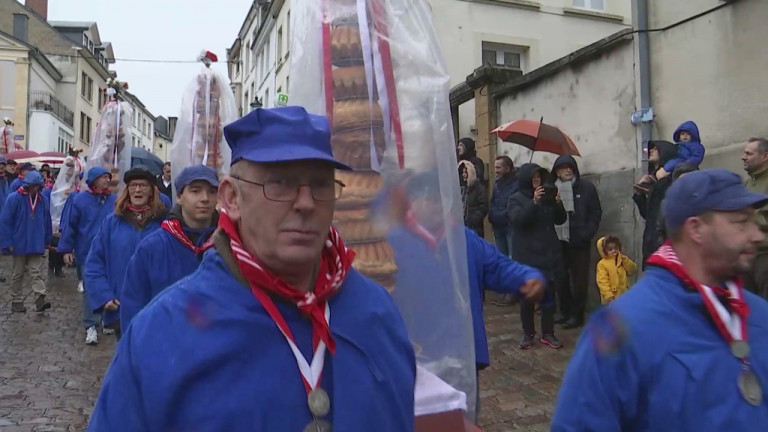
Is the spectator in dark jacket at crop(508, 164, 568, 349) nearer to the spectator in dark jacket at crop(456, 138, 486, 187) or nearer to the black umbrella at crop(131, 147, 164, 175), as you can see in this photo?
the spectator in dark jacket at crop(456, 138, 486, 187)

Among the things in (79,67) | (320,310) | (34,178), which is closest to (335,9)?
(320,310)

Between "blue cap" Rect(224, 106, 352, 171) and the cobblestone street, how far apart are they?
398 centimetres

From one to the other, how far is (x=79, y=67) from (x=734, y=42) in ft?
161

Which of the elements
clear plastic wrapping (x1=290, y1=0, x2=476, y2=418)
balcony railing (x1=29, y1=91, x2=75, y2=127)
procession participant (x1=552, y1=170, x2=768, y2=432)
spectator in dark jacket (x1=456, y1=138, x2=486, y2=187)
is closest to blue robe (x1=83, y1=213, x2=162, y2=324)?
clear plastic wrapping (x1=290, y1=0, x2=476, y2=418)

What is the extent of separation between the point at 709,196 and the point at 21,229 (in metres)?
9.42

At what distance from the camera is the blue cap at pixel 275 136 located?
1.72m

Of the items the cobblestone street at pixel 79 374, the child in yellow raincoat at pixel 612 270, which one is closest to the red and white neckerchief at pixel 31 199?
the cobblestone street at pixel 79 374

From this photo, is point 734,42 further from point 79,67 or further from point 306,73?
point 79,67

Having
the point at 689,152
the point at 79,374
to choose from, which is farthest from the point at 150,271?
the point at 689,152

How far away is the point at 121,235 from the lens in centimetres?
519

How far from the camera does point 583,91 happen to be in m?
9.38

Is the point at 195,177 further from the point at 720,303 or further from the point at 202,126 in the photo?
the point at 202,126

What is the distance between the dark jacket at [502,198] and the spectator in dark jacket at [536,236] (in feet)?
4.67

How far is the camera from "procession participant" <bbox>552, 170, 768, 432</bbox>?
2176mm
